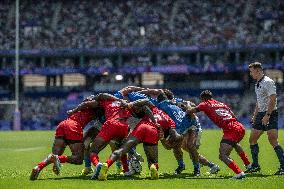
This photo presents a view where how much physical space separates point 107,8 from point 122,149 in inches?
2253

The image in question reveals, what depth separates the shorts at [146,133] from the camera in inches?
527

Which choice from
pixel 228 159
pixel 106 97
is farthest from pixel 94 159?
pixel 228 159

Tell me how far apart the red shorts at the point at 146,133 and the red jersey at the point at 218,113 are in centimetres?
120

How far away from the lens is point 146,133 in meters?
13.4

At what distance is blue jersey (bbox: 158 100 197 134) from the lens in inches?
590

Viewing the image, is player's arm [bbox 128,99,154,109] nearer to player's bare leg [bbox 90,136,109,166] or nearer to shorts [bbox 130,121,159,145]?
shorts [bbox 130,121,159,145]

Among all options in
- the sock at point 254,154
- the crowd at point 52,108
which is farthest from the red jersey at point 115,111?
the crowd at point 52,108

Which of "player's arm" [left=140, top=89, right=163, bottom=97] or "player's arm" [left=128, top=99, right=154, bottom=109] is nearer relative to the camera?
"player's arm" [left=128, top=99, right=154, bottom=109]

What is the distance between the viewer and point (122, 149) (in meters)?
13.2

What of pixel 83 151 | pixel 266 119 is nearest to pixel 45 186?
pixel 83 151

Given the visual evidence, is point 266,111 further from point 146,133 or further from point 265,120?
point 146,133

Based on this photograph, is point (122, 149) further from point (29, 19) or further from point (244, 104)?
point (29, 19)

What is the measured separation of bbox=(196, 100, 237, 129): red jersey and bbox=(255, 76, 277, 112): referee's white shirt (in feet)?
3.37

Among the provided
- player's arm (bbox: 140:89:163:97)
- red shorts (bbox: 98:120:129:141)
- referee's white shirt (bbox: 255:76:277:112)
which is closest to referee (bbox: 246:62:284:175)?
referee's white shirt (bbox: 255:76:277:112)
